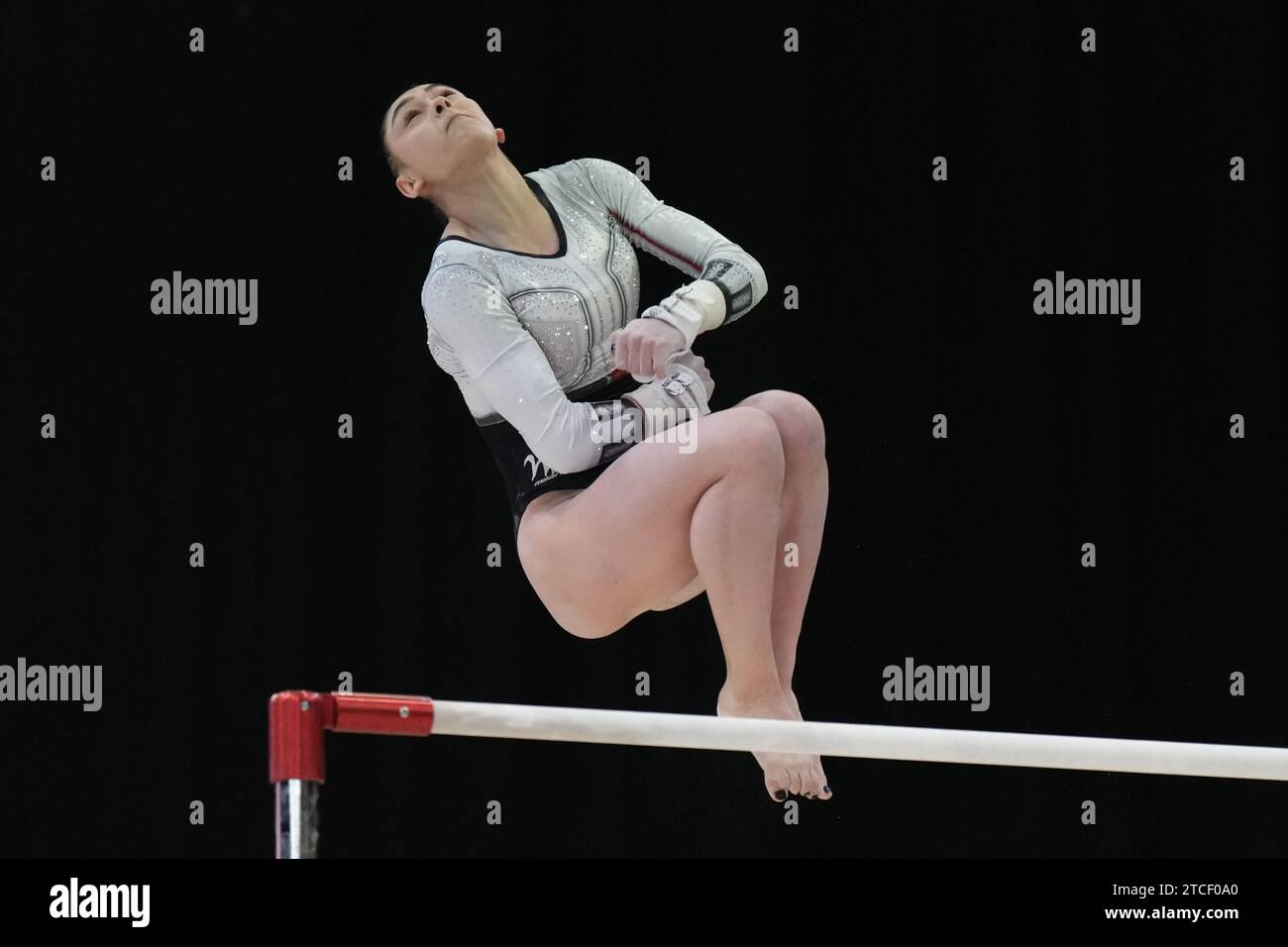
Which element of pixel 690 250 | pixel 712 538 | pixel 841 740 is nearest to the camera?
pixel 841 740

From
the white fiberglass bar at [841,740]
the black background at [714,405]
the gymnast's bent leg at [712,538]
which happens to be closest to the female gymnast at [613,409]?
the gymnast's bent leg at [712,538]

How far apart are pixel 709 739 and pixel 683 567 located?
0.55m

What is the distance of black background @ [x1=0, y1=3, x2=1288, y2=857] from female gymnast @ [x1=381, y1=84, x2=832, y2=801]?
0.54 metres

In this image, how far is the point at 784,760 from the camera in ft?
8.11

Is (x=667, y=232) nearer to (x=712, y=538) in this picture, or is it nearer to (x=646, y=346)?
(x=646, y=346)

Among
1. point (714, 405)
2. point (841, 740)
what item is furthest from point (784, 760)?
point (714, 405)

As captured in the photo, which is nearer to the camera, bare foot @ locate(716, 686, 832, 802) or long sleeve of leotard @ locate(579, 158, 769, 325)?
bare foot @ locate(716, 686, 832, 802)

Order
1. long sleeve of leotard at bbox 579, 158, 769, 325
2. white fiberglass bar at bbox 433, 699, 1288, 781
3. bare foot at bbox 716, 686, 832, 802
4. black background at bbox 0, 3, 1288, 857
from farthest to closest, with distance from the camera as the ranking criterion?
1. black background at bbox 0, 3, 1288, 857
2. long sleeve of leotard at bbox 579, 158, 769, 325
3. bare foot at bbox 716, 686, 832, 802
4. white fiberglass bar at bbox 433, 699, 1288, 781

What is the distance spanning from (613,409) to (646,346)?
14cm

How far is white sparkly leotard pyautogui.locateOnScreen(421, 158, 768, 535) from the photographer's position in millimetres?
2516

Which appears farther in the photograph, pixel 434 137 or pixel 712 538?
pixel 434 137

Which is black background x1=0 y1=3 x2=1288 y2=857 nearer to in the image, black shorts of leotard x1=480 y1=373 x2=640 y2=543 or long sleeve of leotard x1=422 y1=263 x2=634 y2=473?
black shorts of leotard x1=480 y1=373 x2=640 y2=543

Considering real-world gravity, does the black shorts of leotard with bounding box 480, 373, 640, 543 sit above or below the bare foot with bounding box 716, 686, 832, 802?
above

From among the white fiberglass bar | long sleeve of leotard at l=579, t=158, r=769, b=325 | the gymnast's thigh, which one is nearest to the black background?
long sleeve of leotard at l=579, t=158, r=769, b=325
